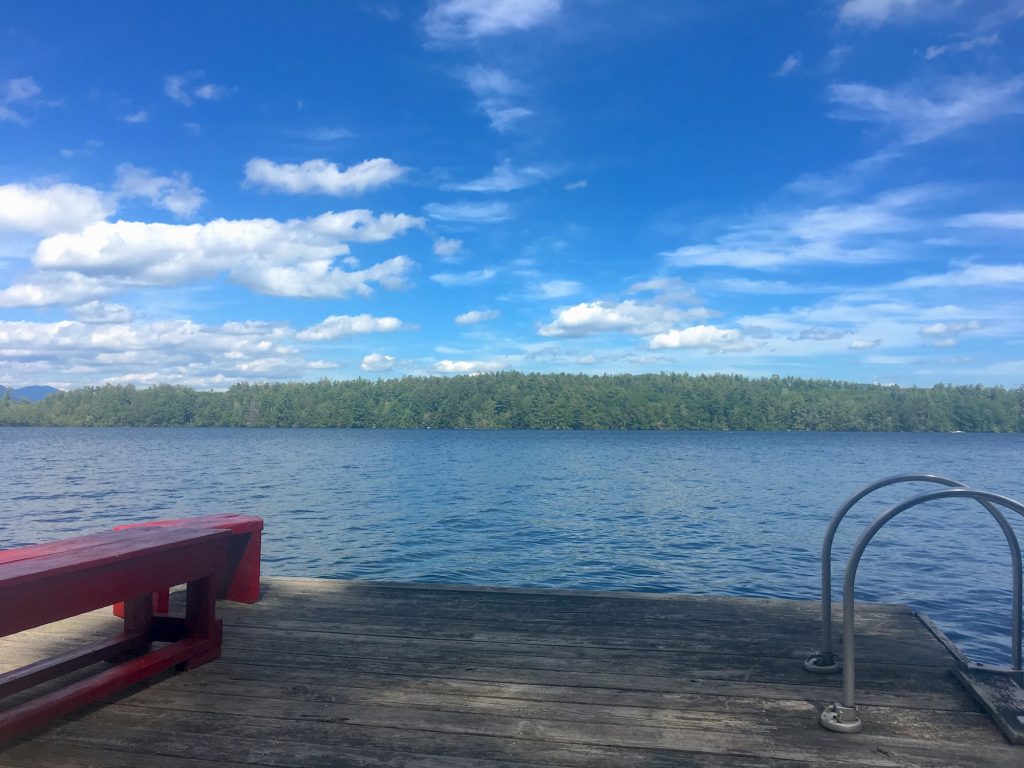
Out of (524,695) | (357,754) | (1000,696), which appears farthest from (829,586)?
(357,754)

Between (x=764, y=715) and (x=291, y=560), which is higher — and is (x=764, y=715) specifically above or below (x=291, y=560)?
above

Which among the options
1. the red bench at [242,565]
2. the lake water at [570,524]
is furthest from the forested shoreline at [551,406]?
the red bench at [242,565]

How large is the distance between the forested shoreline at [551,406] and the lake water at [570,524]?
83223mm

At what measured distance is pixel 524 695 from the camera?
384cm

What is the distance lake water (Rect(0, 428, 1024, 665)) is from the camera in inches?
551

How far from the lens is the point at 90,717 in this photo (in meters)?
3.55

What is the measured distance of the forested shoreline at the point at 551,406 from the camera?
422ft

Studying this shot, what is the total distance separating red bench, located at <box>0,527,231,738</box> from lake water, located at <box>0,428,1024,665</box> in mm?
3852

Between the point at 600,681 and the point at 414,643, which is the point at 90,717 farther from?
the point at 600,681

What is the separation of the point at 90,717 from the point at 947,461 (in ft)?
234

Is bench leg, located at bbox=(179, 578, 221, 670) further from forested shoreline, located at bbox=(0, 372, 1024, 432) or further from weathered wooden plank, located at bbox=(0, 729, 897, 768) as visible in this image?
forested shoreline, located at bbox=(0, 372, 1024, 432)

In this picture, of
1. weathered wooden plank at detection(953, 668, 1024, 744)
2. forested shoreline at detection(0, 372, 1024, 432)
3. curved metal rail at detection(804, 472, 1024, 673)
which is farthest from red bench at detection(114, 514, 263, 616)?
forested shoreline at detection(0, 372, 1024, 432)

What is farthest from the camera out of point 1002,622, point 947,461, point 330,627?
point 947,461

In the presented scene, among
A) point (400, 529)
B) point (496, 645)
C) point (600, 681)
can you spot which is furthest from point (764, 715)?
point (400, 529)
